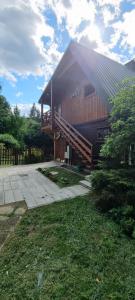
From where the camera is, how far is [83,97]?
31.3ft

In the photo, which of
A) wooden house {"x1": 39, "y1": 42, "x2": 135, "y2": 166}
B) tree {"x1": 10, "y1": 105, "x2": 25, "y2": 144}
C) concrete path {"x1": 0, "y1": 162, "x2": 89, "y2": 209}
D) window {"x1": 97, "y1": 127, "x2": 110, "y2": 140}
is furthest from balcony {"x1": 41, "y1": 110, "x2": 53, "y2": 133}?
tree {"x1": 10, "y1": 105, "x2": 25, "y2": 144}

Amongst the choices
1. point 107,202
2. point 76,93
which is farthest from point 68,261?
point 76,93

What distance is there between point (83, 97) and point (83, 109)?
0.67 metres

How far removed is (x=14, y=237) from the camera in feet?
10.1

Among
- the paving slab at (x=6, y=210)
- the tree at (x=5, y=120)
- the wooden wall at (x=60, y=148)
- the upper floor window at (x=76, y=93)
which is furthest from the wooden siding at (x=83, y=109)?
the tree at (x=5, y=120)

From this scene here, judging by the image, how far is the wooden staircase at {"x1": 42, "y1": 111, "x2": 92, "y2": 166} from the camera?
7.48m

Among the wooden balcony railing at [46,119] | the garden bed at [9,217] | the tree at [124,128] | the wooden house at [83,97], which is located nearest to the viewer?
the garden bed at [9,217]

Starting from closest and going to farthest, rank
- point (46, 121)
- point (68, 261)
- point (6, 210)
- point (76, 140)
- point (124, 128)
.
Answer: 1. point (68, 261)
2. point (6, 210)
3. point (124, 128)
4. point (76, 140)
5. point (46, 121)

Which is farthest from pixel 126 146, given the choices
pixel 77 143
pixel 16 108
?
pixel 16 108

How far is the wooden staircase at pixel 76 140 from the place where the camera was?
7481 mm

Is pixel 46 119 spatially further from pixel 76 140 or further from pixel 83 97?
pixel 76 140

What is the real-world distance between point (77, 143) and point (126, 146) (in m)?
3.94

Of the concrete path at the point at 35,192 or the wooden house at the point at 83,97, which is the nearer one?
the concrete path at the point at 35,192

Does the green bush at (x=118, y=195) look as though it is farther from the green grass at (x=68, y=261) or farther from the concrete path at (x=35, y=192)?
the concrete path at (x=35, y=192)
